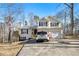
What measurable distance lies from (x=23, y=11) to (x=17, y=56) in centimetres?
69

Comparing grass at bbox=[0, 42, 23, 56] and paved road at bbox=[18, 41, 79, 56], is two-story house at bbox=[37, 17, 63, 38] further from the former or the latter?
grass at bbox=[0, 42, 23, 56]

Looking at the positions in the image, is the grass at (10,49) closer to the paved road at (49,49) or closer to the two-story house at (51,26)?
the paved road at (49,49)

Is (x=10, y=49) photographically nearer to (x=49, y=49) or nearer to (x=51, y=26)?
(x=49, y=49)

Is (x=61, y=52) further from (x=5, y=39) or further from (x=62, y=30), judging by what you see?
(x=5, y=39)

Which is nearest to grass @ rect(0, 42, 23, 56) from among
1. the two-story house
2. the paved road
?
the paved road

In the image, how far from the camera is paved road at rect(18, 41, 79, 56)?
5734 mm

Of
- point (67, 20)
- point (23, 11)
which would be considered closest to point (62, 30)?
point (67, 20)

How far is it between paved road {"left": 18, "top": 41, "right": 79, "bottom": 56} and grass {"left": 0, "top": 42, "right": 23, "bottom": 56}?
8 cm

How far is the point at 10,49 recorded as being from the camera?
18.9 ft

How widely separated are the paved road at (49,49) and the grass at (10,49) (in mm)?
83

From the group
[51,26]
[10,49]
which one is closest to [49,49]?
[51,26]

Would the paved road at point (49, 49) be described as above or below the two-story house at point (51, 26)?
below

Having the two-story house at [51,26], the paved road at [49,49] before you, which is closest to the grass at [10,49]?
the paved road at [49,49]

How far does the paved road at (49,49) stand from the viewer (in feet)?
18.8
